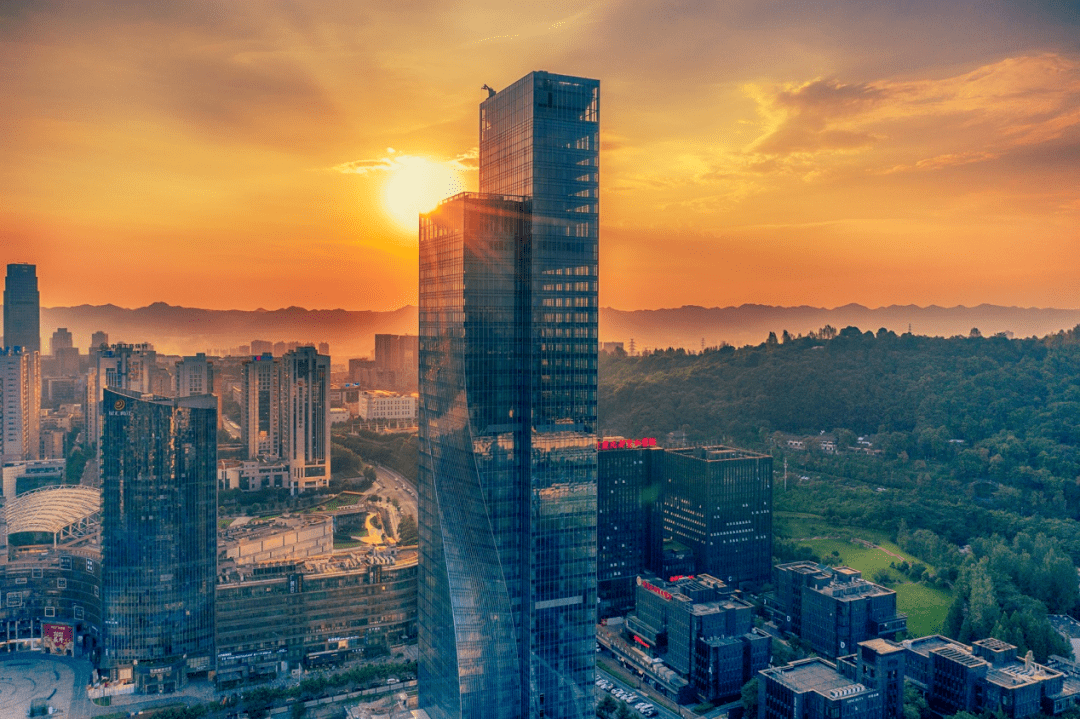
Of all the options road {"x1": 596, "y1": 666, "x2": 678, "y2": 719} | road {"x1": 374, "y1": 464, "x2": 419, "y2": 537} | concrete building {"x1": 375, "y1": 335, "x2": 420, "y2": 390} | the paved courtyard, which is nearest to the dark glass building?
road {"x1": 596, "y1": 666, "x2": 678, "y2": 719}

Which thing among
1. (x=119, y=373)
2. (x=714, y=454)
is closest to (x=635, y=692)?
(x=714, y=454)

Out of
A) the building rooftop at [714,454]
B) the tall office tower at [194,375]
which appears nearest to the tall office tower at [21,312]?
the tall office tower at [194,375]

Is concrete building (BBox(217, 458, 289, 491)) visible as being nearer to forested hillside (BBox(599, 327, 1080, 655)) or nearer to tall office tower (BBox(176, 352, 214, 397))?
tall office tower (BBox(176, 352, 214, 397))

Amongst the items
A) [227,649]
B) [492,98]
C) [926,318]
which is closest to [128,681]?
[227,649]

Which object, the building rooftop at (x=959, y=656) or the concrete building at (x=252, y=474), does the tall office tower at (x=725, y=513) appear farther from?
the concrete building at (x=252, y=474)

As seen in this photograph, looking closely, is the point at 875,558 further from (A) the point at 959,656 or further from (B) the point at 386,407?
(B) the point at 386,407

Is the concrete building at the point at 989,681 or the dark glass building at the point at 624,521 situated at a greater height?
the dark glass building at the point at 624,521

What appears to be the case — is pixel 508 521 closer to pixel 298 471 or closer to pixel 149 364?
pixel 298 471
